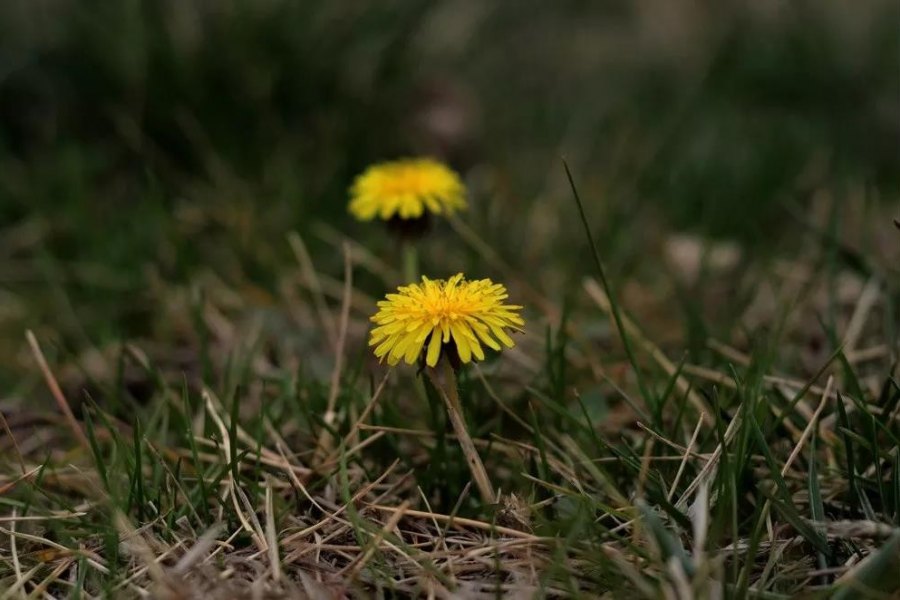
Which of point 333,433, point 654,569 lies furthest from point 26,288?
point 654,569

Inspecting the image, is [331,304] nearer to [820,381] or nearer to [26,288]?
[26,288]

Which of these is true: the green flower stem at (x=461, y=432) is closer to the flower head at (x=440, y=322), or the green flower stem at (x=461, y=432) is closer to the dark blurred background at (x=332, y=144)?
the flower head at (x=440, y=322)

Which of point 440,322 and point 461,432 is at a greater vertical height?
point 440,322

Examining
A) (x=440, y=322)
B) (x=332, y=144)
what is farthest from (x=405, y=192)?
(x=332, y=144)

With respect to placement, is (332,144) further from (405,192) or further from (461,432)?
(461,432)

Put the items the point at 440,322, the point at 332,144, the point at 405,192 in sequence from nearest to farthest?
the point at 440,322 < the point at 405,192 < the point at 332,144

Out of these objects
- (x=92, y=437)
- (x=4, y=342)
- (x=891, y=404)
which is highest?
(x=891, y=404)

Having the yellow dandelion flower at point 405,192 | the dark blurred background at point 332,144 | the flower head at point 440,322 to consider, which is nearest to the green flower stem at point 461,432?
the flower head at point 440,322
